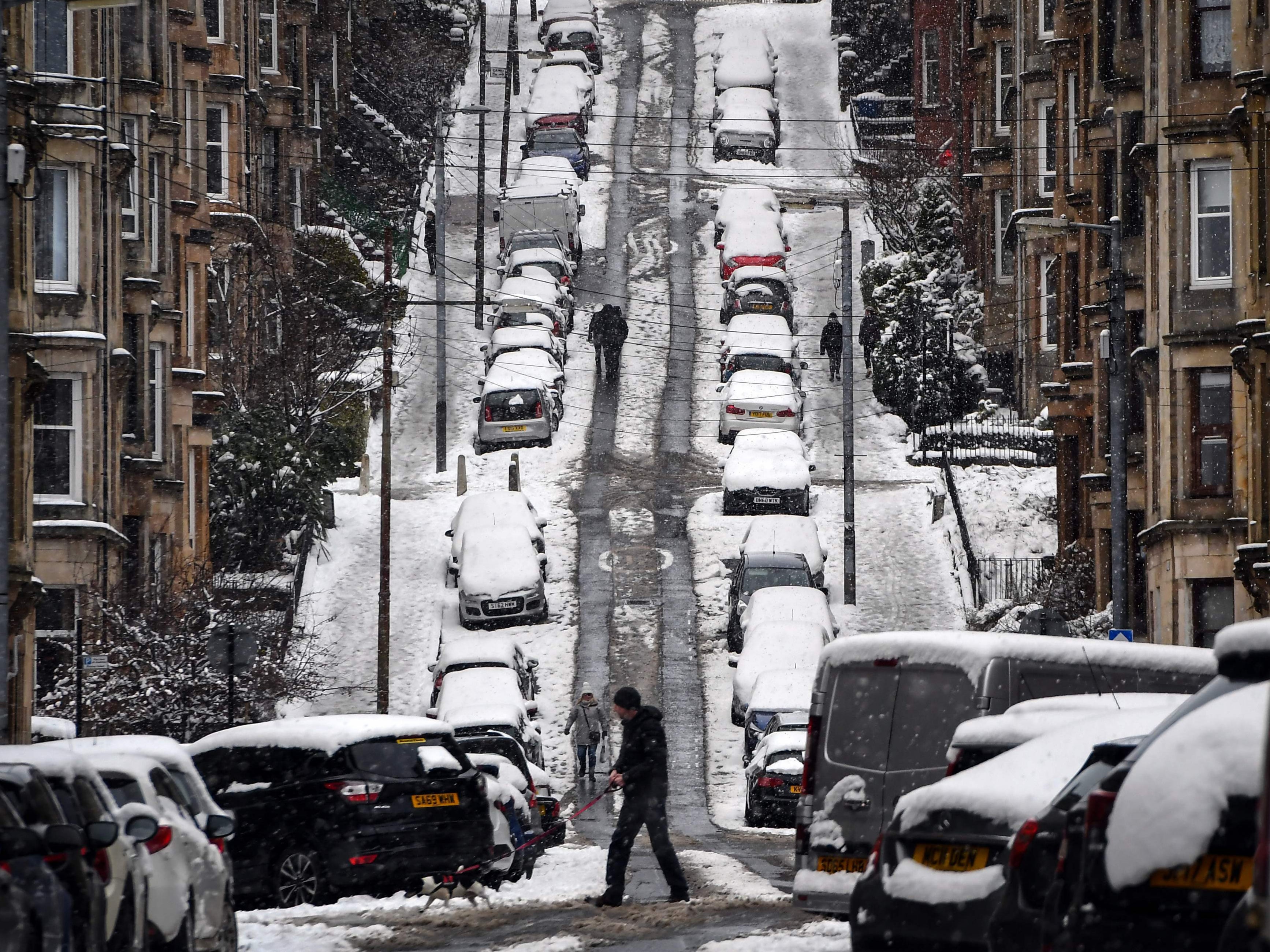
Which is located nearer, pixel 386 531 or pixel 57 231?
pixel 57 231

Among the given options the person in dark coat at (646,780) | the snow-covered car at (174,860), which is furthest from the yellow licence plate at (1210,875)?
the person in dark coat at (646,780)

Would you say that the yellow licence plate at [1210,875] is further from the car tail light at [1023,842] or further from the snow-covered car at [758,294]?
the snow-covered car at [758,294]

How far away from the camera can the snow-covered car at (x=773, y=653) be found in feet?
116

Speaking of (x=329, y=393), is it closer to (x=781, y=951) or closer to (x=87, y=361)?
(x=87, y=361)

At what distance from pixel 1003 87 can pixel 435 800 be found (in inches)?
1741

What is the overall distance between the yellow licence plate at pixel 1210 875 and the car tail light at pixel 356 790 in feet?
35.8

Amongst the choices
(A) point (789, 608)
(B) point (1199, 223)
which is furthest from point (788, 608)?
(B) point (1199, 223)

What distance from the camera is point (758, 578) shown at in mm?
41094

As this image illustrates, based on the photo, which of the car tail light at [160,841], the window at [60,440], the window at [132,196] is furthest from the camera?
the window at [132,196]

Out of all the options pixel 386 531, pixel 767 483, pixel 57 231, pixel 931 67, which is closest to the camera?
pixel 57 231

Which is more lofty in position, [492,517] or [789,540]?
[492,517]

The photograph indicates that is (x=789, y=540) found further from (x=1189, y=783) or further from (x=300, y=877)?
(x=1189, y=783)

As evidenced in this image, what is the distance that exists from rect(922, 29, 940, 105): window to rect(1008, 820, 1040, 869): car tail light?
6913 centimetres

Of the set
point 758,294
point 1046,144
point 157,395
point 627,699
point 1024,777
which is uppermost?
point 1046,144
